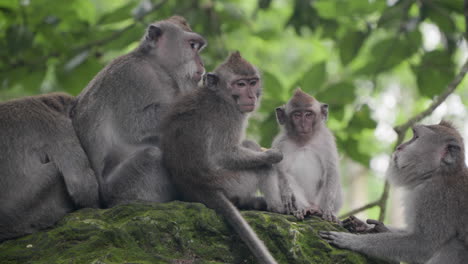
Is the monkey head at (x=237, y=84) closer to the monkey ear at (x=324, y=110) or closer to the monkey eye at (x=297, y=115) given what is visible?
the monkey eye at (x=297, y=115)

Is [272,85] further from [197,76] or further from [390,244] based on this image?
[390,244]

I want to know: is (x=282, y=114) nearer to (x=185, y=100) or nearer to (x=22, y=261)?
(x=185, y=100)

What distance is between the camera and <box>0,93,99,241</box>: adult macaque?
519 cm

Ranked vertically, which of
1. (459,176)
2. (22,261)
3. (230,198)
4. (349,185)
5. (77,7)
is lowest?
(349,185)

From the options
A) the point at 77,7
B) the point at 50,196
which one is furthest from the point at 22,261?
the point at 77,7

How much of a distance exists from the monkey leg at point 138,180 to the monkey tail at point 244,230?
0.73 metres

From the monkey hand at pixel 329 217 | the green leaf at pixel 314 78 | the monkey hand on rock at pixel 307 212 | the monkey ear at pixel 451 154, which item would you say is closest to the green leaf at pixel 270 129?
the green leaf at pixel 314 78

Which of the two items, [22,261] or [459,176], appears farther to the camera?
[459,176]

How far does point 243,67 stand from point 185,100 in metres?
0.69

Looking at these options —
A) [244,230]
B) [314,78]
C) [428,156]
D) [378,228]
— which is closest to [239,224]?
[244,230]

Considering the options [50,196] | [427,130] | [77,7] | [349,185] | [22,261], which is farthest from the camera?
[349,185]

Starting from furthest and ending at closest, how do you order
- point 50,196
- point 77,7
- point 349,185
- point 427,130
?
1. point 349,185
2. point 77,7
3. point 427,130
4. point 50,196

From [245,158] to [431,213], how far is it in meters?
1.76

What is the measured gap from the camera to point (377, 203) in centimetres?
695
